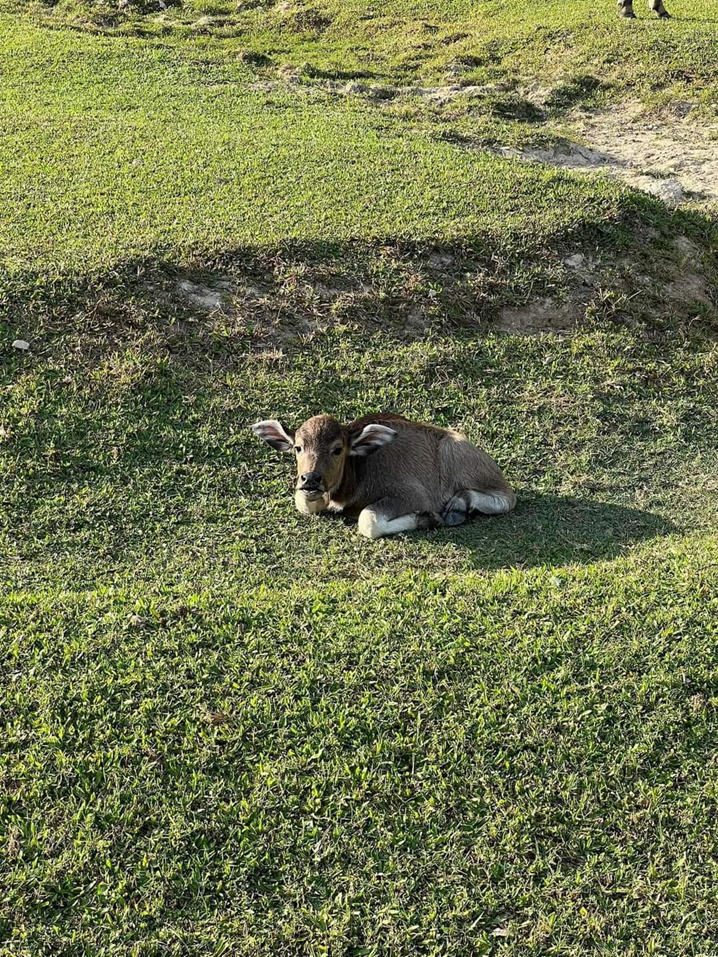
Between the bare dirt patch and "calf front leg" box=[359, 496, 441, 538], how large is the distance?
7619mm

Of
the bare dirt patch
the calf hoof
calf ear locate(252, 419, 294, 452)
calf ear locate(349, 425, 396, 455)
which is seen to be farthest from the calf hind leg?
the bare dirt patch

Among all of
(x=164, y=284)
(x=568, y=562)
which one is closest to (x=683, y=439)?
(x=568, y=562)

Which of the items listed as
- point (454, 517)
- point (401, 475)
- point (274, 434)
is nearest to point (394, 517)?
point (401, 475)

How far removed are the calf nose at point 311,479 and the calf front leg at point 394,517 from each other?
20.4 inches

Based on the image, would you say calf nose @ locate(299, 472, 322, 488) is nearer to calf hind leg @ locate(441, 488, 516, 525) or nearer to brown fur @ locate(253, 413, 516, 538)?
brown fur @ locate(253, 413, 516, 538)

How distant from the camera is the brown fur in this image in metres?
7.04

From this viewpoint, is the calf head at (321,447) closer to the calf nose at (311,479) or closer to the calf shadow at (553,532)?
the calf nose at (311,479)

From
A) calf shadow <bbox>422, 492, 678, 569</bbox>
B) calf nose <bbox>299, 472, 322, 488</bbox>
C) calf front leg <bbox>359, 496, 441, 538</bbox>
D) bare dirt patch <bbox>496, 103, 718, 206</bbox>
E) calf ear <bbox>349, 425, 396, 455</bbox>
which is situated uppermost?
bare dirt patch <bbox>496, 103, 718, 206</bbox>

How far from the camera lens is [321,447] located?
6.89 meters

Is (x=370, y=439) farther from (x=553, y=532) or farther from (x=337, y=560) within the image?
(x=553, y=532)

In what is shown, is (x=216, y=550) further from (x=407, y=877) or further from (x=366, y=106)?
(x=366, y=106)

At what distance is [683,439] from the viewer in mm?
8633

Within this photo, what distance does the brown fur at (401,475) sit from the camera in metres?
7.04

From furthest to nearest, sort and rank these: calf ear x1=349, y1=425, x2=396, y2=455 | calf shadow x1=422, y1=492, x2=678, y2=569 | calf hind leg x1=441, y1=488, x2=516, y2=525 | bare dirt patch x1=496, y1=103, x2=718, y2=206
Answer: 1. bare dirt patch x1=496, y1=103, x2=718, y2=206
2. calf hind leg x1=441, y1=488, x2=516, y2=525
3. calf ear x1=349, y1=425, x2=396, y2=455
4. calf shadow x1=422, y1=492, x2=678, y2=569
